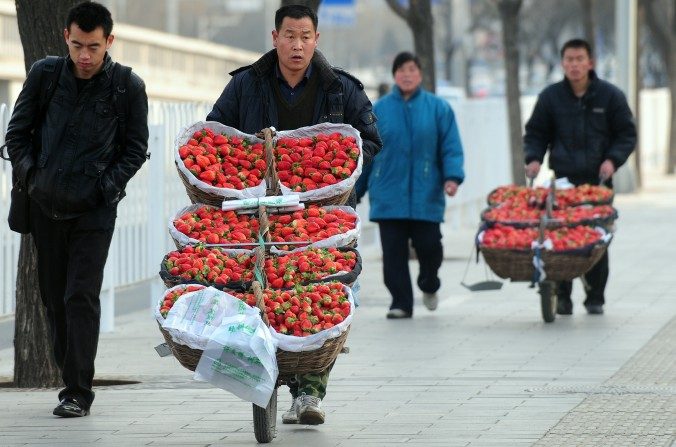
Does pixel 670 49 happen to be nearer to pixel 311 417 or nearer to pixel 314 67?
pixel 314 67

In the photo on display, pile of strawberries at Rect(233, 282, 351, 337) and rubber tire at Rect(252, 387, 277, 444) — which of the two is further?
rubber tire at Rect(252, 387, 277, 444)

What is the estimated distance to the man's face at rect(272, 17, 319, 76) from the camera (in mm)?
7391

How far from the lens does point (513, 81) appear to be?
22484 millimetres

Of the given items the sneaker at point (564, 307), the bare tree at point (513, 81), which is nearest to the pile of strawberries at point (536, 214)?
the sneaker at point (564, 307)

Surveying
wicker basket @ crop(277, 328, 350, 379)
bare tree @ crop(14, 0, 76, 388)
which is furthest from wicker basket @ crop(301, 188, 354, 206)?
bare tree @ crop(14, 0, 76, 388)

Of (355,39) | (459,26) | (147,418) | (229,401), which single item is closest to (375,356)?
(229,401)

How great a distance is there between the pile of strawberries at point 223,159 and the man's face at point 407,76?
4.60m

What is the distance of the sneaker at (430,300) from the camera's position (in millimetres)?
12393

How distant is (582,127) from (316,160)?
5.02m

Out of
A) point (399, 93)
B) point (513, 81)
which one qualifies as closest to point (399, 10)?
point (513, 81)

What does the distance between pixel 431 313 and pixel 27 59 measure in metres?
4.57

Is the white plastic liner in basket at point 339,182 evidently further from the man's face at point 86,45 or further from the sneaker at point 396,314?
the sneaker at point 396,314

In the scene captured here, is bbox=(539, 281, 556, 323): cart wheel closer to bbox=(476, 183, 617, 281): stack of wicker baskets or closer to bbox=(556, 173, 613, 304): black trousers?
bbox=(476, 183, 617, 281): stack of wicker baskets

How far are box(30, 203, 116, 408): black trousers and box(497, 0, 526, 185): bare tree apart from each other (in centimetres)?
Answer: 1408
